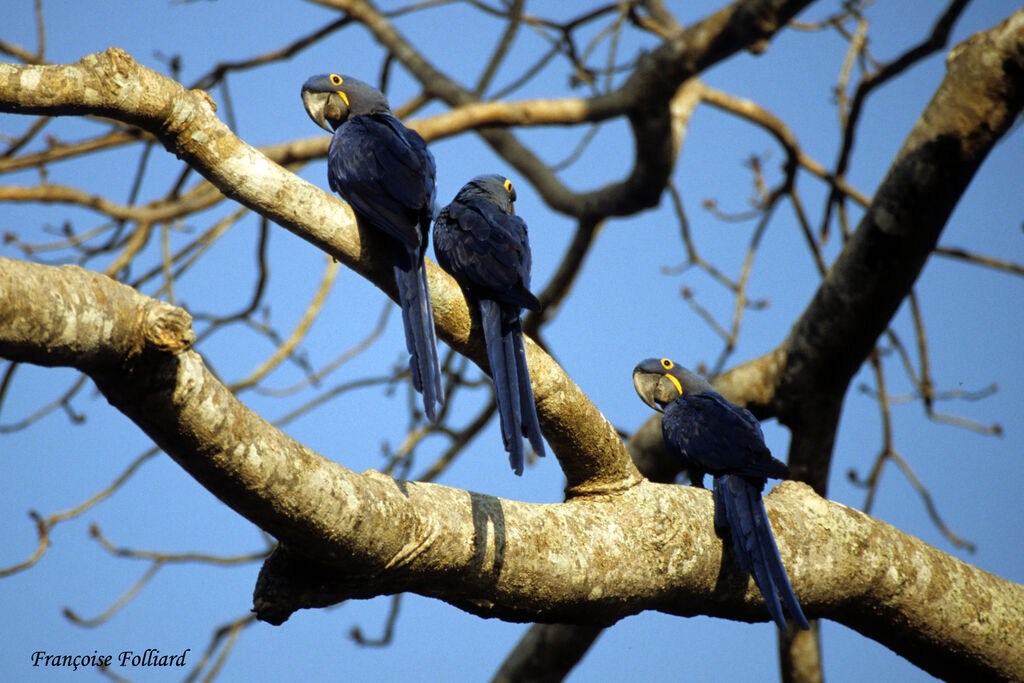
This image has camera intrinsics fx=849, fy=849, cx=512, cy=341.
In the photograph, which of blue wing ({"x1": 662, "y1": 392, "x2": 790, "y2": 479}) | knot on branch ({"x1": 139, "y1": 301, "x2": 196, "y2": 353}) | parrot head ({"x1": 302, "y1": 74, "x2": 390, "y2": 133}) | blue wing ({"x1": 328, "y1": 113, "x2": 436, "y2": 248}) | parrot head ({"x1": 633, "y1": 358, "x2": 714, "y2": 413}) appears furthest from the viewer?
parrot head ({"x1": 633, "y1": 358, "x2": 714, "y2": 413})

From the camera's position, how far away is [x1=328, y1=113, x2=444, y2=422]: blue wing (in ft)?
7.51

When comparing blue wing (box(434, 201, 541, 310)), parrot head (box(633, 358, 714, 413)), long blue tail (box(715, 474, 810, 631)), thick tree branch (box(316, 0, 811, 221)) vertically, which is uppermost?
thick tree branch (box(316, 0, 811, 221))

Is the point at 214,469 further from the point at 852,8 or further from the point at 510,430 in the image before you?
the point at 852,8

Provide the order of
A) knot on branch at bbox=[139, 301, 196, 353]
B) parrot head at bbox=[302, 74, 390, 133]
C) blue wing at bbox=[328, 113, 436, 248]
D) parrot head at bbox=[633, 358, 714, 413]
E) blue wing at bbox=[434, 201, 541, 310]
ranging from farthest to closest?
parrot head at bbox=[633, 358, 714, 413], parrot head at bbox=[302, 74, 390, 133], blue wing at bbox=[434, 201, 541, 310], blue wing at bbox=[328, 113, 436, 248], knot on branch at bbox=[139, 301, 196, 353]

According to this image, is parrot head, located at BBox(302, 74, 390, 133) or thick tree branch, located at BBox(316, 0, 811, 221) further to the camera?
thick tree branch, located at BBox(316, 0, 811, 221)

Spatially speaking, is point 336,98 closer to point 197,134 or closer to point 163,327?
point 197,134

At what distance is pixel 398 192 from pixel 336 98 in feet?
3.69

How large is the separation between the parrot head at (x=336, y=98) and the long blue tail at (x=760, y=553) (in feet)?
6.91

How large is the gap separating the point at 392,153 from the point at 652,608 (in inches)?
65.7

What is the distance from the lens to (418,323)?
2.34m

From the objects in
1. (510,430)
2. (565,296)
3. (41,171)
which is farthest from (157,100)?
(565,296)

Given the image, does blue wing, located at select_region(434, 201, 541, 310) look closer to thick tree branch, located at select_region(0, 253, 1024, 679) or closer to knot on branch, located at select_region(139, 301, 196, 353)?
thick tree branch, located at select_region(0, 253, 1024, 679)

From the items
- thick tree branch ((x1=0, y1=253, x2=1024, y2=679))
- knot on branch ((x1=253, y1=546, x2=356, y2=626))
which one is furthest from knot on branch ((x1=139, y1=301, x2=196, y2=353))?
knot on branch ((x1=253, y1=546, x2=356, y2=626))

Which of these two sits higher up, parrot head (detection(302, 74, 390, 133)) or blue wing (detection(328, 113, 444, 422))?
parrot head (detection(302, 74, 390, 133))
